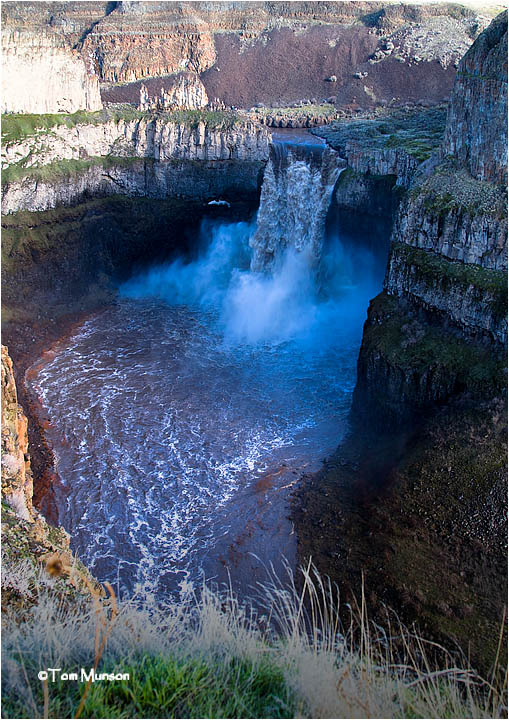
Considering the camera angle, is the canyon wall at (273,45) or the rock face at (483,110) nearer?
the rock face at (483,110)

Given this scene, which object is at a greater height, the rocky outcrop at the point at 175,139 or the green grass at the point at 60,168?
the rocky outcrop at the point at 175,139

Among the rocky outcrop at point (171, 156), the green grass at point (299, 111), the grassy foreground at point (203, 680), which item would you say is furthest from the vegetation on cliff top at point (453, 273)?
the green grass at point (299, 111)

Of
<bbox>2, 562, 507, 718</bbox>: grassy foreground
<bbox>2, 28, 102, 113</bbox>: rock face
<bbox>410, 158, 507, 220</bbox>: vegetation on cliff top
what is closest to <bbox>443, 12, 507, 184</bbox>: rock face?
<bbox>410, 158, 507, 220</bbox>: vegetation on cliff top

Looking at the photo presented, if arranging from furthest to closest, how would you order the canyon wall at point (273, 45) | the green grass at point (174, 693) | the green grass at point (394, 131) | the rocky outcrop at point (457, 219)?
the canyon wall at point (273, 45) → the green grass at point (394, 131) → the rocky outcrop at point (457, 219) → the green grass at point (174, 693)

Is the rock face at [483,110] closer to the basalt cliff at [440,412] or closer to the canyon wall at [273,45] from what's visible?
the basalt cliff at [440,412]

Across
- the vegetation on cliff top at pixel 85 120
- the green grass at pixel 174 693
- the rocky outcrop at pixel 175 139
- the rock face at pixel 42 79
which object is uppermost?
the rock face at pixel 42 79

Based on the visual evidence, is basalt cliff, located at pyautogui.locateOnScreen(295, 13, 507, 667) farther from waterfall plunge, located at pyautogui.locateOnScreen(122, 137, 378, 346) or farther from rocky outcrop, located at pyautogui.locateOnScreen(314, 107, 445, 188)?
waterfall plunge, located at pyautogui.locateOnScreen(122, 137, 378, 346)

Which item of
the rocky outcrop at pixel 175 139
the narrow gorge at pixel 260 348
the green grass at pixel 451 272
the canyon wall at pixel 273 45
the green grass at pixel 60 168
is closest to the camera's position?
the narrow gorge at pixel 260 348
